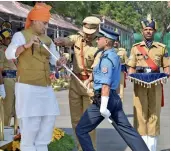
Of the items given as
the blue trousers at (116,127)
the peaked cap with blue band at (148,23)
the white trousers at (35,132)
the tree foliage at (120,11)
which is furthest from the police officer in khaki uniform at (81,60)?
the tree foliage at (120,11)

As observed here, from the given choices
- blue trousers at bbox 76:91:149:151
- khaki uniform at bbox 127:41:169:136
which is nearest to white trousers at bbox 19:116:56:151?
blue trousers at bbox 76:91:149:151

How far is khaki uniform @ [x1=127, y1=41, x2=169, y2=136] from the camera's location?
709 cm

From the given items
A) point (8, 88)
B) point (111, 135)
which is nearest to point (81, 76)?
point (8, 88)

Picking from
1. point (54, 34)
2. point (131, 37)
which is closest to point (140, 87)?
point (54, 34)

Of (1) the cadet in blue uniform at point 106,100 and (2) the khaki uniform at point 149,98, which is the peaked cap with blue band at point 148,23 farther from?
(1) the cadet in blue uniform at point 106,100

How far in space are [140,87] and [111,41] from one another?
1.27m

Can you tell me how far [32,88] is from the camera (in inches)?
224

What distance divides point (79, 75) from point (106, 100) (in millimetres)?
998

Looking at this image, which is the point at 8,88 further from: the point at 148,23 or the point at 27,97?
the point at 27,97

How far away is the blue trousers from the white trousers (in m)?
0.49

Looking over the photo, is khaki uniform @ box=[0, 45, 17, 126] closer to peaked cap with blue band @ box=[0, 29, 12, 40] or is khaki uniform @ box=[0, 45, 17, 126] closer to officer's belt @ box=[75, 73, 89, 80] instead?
peaked cap with blue band @ box=[0, 29, 12, 40]

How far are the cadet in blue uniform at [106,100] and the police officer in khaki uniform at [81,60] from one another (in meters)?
0.46

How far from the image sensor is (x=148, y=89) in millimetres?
7086

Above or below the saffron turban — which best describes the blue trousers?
below
